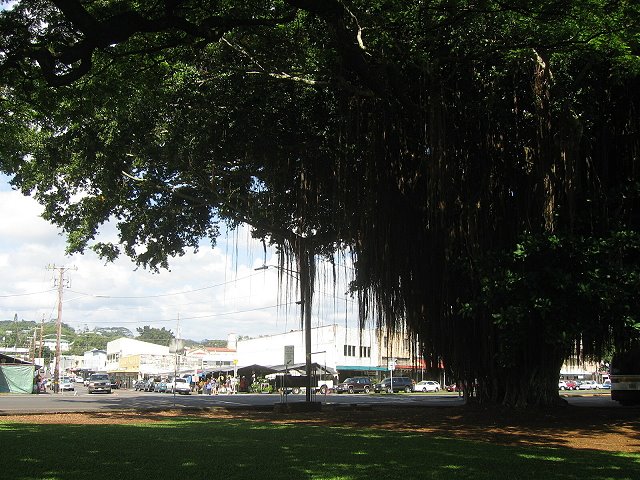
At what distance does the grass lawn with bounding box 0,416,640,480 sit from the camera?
7.58 m

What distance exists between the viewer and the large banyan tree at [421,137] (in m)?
12.0

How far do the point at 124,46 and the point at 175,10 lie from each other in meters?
2.07

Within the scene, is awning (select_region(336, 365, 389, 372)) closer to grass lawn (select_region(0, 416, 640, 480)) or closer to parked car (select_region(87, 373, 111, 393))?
parked car (select_region(87, 373, 111, 393))

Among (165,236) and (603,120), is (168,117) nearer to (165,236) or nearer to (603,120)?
(165,236)

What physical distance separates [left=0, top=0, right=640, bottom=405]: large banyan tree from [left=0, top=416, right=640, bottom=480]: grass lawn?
4193 millimetres

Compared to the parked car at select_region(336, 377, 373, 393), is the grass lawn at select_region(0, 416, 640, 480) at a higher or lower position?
higher

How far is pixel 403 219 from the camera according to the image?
16125 mm

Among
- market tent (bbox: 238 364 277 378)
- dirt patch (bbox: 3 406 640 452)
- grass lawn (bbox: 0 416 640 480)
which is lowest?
market tent (bbox: 238 364 277 378)

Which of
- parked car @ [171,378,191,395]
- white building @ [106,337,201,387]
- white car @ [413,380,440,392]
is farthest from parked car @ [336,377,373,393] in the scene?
white building @ [106,337,201,387]

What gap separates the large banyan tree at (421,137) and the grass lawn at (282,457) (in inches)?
165

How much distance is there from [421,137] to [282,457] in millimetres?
9074

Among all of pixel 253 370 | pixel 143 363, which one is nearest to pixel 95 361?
pixel 143 363

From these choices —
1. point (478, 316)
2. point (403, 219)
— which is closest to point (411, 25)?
point (403, 219)

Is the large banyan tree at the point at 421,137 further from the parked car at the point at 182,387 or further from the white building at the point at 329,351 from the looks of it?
the white building at the point at 329,351
